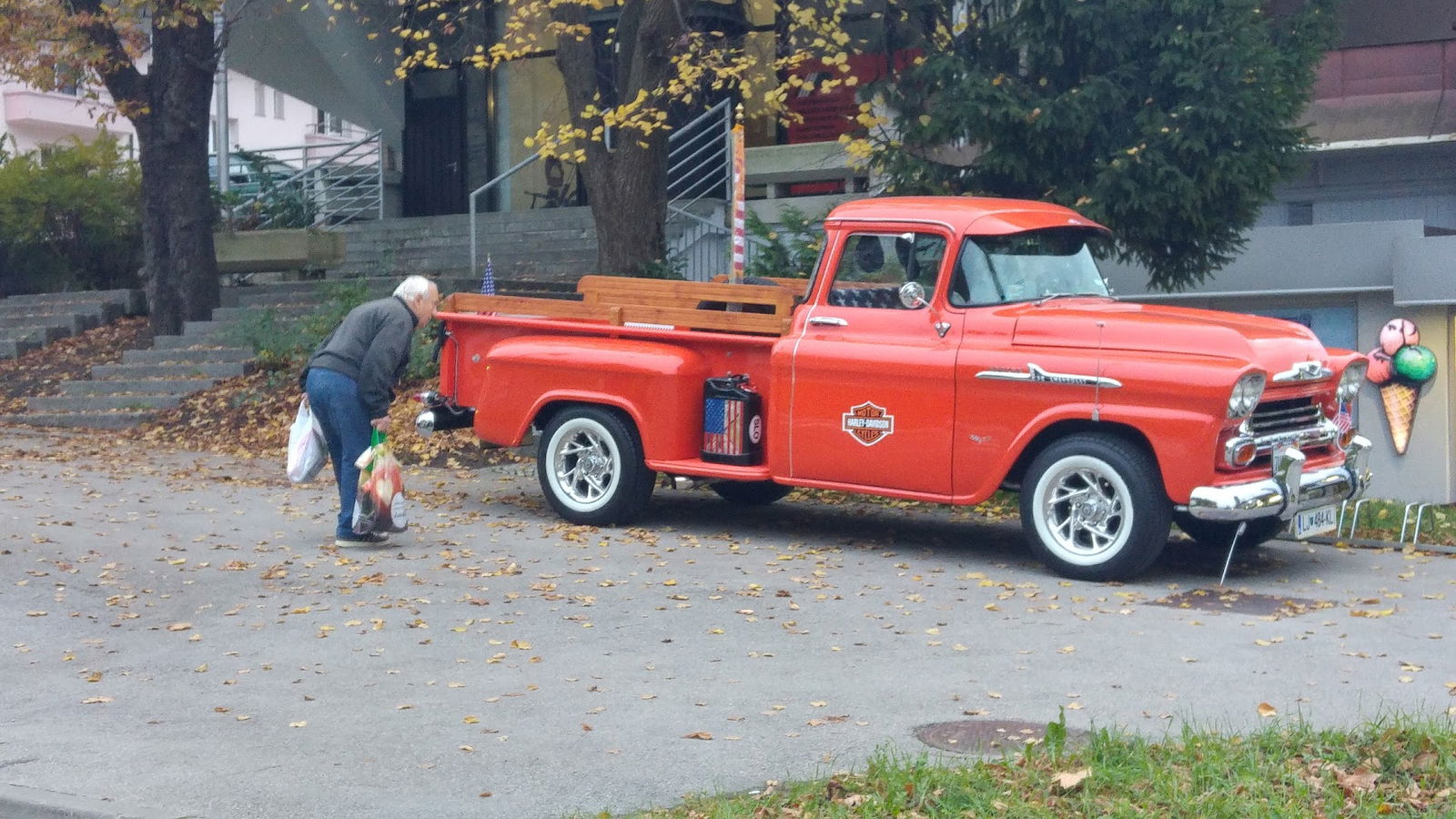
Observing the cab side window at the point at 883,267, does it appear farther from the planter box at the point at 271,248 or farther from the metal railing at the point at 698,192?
the planter box at the point at 271,248

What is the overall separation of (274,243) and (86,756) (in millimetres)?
18229

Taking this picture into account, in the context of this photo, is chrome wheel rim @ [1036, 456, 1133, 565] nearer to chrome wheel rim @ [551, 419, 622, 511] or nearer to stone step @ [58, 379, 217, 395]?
chrome wheel rim @ [551, 419, 622, 511]

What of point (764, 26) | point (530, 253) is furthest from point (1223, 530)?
point (764, 26)

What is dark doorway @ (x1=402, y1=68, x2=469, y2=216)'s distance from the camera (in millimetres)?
28094

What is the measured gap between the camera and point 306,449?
10.4 m

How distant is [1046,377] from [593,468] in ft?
11.3

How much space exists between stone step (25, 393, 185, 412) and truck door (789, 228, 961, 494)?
415 inches

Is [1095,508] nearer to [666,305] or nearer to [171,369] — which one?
[666,305]

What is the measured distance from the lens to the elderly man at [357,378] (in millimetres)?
10234

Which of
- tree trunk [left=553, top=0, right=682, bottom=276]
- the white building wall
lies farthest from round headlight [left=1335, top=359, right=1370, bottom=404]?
the white building wall

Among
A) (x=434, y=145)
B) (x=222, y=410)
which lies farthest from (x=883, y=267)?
(x=434, y=145)

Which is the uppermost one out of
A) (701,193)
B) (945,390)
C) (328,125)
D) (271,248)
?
(328,125)

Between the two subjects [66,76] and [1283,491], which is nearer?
[1283,491]

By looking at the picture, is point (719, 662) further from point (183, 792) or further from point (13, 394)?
point (13, 394)
